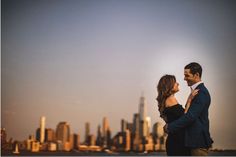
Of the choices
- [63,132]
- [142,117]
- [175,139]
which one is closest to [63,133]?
[63,132]

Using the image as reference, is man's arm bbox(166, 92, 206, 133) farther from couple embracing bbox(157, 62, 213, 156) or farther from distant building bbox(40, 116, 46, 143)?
distant building bbox(40, 116, 46, 143)

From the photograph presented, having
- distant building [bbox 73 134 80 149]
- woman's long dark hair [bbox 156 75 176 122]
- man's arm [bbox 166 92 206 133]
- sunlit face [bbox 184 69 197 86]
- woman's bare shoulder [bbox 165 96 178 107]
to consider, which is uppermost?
sunlit face [bbox 184 69 197 86]

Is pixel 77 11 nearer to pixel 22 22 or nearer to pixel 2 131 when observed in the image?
pixel 22 22

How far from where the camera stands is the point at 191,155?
3.04m

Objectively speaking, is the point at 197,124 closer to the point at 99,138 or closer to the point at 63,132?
the point at 99,138

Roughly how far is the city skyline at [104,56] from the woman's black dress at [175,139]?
1.41 m

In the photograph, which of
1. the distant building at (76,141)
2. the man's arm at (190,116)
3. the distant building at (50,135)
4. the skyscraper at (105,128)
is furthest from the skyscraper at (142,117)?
the man's arm at (190,116)

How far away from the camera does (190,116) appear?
2912mm

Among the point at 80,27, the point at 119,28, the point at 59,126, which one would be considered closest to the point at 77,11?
the point at 80,27

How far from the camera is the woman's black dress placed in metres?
3.00

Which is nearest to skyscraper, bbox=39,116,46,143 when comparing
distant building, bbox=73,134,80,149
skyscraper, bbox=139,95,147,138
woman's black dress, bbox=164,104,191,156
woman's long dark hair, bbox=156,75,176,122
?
distant building, bbox=73,134,80,149

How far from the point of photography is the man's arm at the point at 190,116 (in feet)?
9.55

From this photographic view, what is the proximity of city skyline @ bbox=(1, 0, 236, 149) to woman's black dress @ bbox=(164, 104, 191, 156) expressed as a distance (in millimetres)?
1412

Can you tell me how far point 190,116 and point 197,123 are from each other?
15 centimetres
